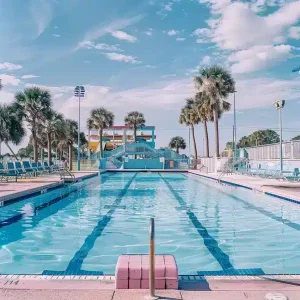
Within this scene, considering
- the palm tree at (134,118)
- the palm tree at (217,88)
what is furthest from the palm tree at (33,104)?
the palm tree at (134,118)

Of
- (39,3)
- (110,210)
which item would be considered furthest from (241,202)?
(39,3)

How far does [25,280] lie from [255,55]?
63.5 feet

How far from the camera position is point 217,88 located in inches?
1266

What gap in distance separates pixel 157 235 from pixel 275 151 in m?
20.9

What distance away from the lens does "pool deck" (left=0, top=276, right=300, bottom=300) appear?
3.43 m

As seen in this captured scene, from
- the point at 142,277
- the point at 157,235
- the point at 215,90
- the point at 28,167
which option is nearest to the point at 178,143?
the point at 215,90

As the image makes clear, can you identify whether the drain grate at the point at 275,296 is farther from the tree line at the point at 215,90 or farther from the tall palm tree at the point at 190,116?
the tall palm tree at the point at 190,116

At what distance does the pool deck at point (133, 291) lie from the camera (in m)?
3.43

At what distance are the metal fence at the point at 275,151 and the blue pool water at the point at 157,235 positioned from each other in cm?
1234

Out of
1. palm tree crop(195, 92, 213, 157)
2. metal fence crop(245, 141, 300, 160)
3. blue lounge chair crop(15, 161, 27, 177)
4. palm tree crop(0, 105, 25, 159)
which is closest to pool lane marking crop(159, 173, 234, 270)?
blue lounge chair crop(15, 161, 27, 177)

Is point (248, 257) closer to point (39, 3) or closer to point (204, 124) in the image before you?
point (39, 3)

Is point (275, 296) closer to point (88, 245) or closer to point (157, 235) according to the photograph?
point (88, 245)

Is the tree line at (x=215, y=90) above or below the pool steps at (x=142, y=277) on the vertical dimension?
above

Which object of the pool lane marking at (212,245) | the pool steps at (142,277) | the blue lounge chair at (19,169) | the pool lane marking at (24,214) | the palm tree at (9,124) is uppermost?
the palm tree at (9,124)
